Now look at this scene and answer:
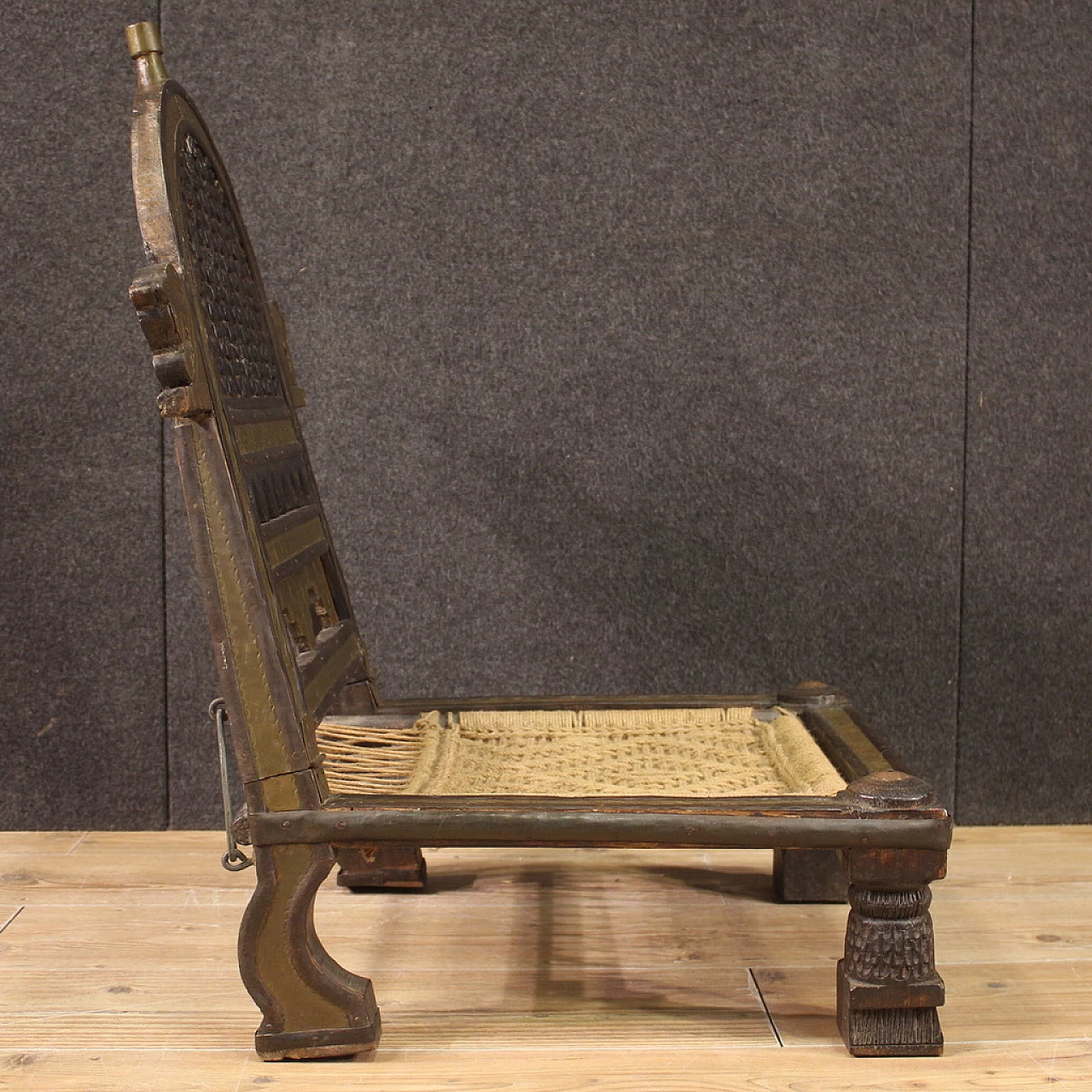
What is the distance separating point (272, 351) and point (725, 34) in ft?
3.16

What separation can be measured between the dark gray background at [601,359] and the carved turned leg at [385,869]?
15.5 inches

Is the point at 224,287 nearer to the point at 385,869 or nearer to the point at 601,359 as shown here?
the point at 601,359

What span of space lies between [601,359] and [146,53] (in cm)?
96

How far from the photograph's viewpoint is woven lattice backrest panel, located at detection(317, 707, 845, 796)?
1.64 m

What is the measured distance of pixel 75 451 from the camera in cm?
227

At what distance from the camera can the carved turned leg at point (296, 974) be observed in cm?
145

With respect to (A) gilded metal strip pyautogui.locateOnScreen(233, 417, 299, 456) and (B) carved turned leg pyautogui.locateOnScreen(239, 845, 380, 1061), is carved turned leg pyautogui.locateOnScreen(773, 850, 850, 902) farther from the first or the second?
(A) gilded metal strip pyautogui.locateOnScreen(233, 417, 299, 456)

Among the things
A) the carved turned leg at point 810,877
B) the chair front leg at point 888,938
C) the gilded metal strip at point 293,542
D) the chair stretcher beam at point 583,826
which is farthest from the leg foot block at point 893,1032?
the gilded metal strip at point 293,542

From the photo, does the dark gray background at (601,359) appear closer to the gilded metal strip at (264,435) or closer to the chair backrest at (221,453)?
the gilded metal strip at (264,435)

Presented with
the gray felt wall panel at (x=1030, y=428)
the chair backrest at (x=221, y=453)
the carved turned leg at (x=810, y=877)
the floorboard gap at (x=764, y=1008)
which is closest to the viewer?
the chair backrest at (x=221, y=453)

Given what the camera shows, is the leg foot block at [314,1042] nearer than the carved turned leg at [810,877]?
Yes

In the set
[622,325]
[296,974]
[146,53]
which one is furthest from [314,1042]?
[622,325]

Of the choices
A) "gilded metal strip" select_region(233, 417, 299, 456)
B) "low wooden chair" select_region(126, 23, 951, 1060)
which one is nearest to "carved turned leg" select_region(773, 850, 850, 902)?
"low wooden chair" select_region(126, 23, 951, 1060)

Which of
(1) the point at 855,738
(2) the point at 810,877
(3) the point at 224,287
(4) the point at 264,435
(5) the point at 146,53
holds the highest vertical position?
(5) the point at 146,53
